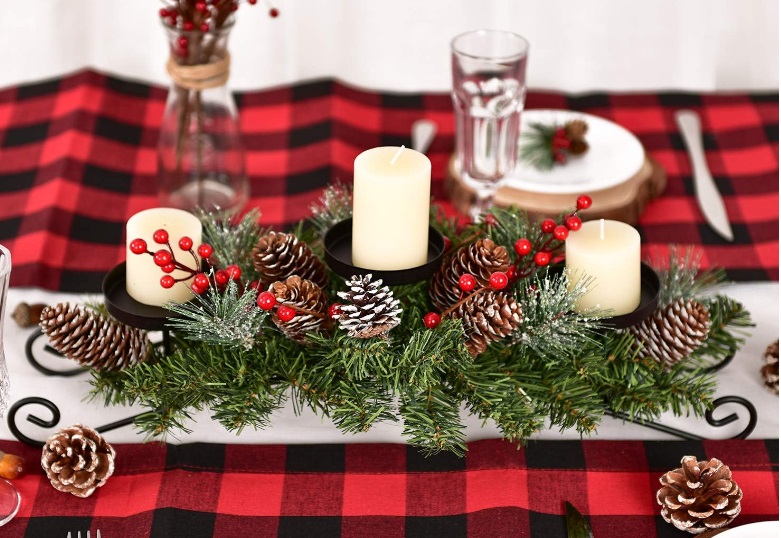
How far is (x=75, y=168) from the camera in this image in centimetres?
123

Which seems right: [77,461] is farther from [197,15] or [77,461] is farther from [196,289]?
[197,15]

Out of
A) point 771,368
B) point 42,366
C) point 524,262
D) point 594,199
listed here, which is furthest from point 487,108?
point 42,366

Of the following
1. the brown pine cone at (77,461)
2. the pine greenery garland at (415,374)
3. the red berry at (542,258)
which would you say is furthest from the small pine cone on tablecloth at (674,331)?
the brown pine cone at (77,461)

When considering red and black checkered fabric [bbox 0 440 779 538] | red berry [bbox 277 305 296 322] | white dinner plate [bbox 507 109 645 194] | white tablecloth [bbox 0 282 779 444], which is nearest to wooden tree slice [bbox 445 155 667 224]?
white dinner plate [bbox 507 109 645 194]

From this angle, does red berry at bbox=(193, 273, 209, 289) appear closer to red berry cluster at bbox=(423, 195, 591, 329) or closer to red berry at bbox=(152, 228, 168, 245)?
red berry at bbox=(152, 228, 168, 245)

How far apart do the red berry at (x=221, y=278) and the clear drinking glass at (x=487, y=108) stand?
35 centimetres

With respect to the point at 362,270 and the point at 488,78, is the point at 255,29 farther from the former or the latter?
the point at 362,270

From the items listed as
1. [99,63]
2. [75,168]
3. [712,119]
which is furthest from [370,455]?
[99,63]

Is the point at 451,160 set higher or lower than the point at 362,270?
lower

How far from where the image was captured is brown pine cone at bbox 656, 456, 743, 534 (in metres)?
0.74

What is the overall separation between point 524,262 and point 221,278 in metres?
0.25

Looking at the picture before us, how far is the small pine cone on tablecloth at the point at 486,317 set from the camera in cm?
74

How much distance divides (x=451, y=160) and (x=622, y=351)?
18.6 inches

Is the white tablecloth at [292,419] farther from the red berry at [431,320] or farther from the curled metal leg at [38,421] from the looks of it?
the red berry at [431,320]
